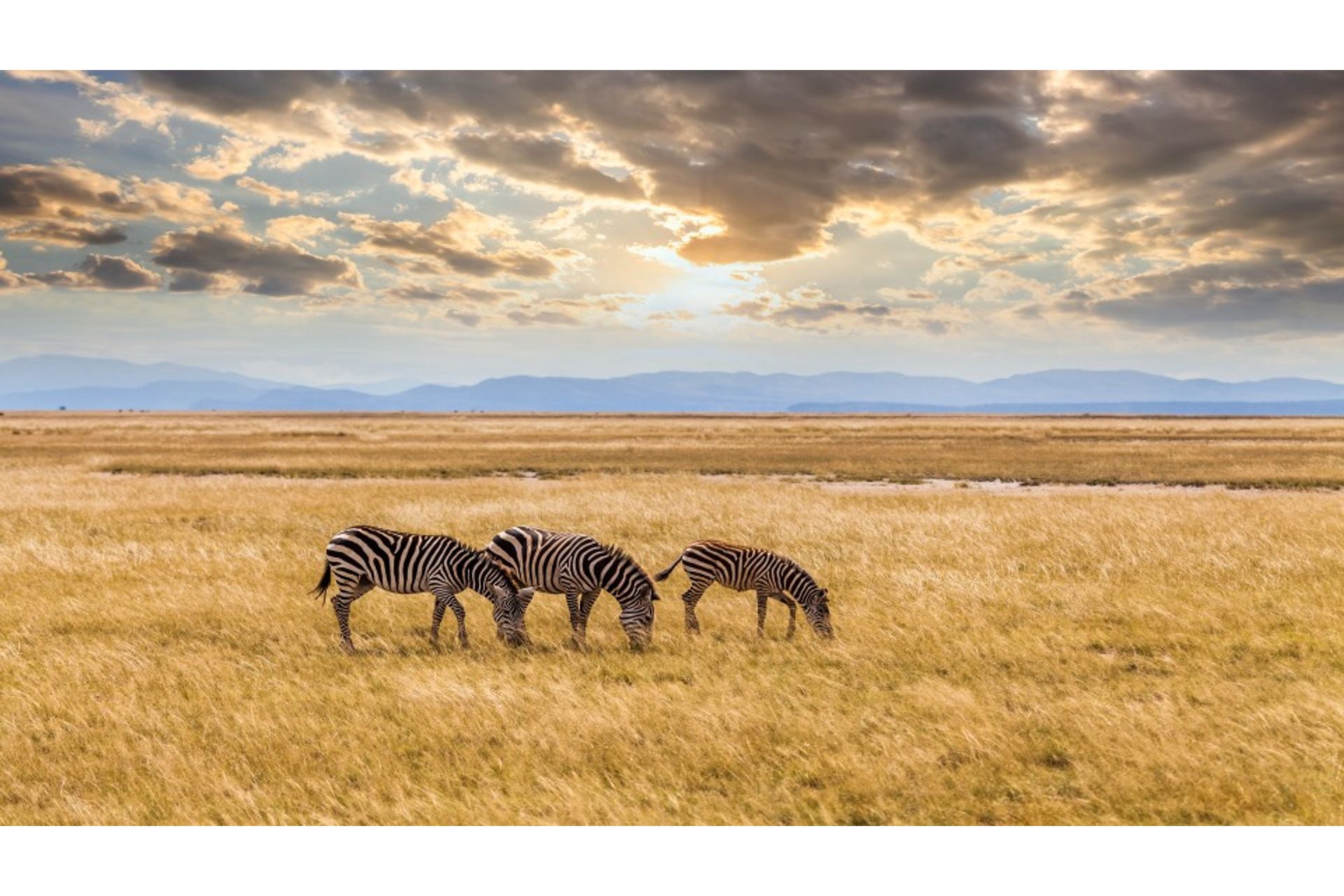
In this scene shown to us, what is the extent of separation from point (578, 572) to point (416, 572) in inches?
88.3

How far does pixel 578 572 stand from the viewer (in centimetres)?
1106

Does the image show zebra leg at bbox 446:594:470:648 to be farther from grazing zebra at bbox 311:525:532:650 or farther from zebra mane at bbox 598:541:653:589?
zebra mane at bbox 598:541:653:589

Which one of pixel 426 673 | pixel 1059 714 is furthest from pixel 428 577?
pixel 1059 714

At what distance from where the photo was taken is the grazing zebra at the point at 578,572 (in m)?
11.1

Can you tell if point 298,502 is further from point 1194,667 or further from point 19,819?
point 1194,667

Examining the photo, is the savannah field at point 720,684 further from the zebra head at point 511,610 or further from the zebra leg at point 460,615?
the zebra head at point 511,610

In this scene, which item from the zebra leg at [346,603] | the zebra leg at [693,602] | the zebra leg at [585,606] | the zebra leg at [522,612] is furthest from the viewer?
the zebra leg at [693,602]

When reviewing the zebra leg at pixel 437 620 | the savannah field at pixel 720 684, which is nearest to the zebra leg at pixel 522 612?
the savannah field at pixel 720 684

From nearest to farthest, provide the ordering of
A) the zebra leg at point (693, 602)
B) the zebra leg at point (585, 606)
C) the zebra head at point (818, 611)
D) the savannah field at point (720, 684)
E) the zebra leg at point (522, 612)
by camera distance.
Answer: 1. the savannah field at point (720, 684)
2. the zebra leg at point (522, 612)
3. the zebra leg at point (585, 606)
4. the zebra head at point (818, 611)
5. the zebra leg at point (693, 602)

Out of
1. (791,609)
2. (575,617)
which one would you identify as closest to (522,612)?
(575,617)

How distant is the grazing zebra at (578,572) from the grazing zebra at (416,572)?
0.84 ft

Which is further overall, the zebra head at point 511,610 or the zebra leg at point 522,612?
the zebra leg at point 522,612

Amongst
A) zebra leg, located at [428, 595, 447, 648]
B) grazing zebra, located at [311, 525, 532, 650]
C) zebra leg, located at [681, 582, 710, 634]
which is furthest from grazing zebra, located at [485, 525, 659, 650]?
zebra leg, located at [428, 595, 447, 648]

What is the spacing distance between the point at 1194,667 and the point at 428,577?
10309 millimetres
